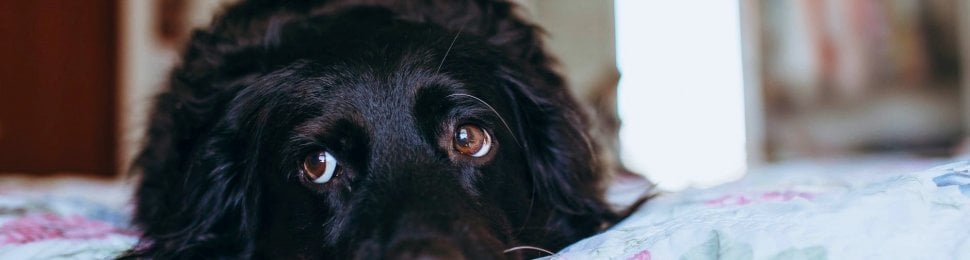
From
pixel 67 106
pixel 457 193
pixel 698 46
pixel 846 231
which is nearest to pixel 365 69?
pixel 457 193

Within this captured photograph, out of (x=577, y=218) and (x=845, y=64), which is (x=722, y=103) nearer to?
(x=845, y=64)

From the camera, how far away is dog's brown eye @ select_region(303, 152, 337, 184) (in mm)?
1298

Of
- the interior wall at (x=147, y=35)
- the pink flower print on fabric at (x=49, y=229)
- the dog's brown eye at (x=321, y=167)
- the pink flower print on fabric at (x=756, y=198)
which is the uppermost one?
the interior wall at (x=147, y=35)

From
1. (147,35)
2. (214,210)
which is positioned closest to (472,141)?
(214,210)

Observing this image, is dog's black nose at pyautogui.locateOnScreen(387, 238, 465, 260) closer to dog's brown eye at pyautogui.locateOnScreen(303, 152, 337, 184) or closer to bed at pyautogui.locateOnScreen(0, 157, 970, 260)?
bed at pyautogui.locateOnScreen(0, 157, 970, 260)

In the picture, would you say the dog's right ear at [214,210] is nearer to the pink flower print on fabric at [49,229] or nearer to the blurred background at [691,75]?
the pink flower print on fabric at [49,229]

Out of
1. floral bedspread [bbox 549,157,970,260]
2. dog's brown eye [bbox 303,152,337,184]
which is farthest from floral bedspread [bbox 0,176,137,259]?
floral bedspread [bbox 549,157,970,260]

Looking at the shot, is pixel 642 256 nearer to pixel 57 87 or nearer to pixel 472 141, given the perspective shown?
pixel 472 141

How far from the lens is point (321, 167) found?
130 cm

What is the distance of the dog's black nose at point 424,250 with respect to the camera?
94cm

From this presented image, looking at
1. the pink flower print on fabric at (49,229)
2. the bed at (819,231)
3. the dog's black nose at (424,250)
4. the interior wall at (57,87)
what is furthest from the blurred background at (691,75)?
the dog's black nose at (424,250)

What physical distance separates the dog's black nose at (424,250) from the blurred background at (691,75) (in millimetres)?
4289

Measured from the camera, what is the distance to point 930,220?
2.84 feet

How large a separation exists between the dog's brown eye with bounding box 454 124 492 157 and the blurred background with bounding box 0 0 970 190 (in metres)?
3.87
